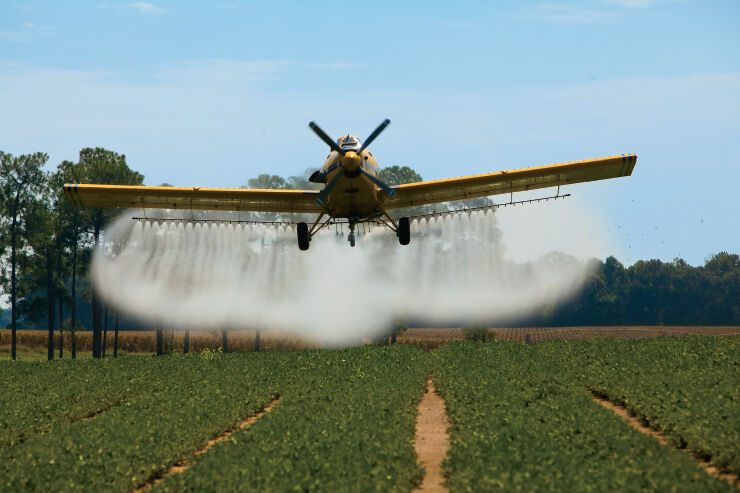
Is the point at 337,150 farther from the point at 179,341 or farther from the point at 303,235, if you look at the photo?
the point at 179,341

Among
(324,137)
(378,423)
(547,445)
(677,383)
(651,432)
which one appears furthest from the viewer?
(324,137)

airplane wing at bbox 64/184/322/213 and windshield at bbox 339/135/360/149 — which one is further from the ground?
windshield at bbox 339/135/360/149

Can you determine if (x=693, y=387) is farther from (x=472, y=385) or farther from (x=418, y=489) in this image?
(x=418, y=489)

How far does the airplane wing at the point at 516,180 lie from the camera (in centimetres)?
2788

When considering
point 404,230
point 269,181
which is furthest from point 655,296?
point 404,230

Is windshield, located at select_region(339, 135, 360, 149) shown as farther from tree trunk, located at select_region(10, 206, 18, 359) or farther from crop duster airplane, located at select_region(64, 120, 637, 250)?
tree trunk, located at select_region(10, 206, 18, 359)

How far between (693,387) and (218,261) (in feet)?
182

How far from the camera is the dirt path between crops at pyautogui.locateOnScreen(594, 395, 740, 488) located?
13.9 meters

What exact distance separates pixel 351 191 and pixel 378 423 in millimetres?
11260

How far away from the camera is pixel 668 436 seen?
1667 centimetres

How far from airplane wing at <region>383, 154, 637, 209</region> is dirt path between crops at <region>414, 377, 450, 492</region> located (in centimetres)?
901

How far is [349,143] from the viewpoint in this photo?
2664 centimetres

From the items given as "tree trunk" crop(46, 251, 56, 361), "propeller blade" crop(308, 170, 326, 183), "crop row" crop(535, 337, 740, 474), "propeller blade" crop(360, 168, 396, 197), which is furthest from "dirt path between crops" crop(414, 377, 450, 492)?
"tree trunk" crop(46, 251, 56, 361)

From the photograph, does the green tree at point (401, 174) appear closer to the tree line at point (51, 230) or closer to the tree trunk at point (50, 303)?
the tree line at point (51, 230)
